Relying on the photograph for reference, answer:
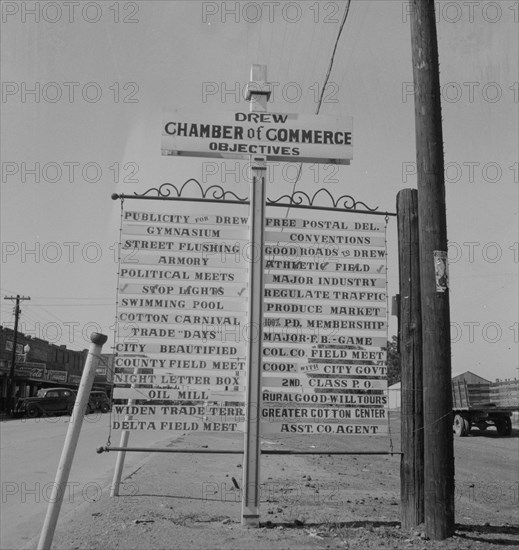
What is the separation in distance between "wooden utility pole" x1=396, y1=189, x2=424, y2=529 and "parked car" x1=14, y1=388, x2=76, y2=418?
31771mm

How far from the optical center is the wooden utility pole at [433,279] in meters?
5.41

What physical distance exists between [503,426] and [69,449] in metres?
23.3

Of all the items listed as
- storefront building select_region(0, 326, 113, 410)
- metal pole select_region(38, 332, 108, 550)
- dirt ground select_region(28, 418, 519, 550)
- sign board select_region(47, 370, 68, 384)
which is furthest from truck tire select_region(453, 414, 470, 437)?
sign board select_region(47, 370, 68, 384)

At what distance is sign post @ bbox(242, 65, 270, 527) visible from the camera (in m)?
5.49

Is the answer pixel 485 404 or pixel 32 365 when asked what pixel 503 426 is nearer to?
pixel 485 404

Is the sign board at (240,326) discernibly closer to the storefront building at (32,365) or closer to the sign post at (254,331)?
the sign post at (254,331)

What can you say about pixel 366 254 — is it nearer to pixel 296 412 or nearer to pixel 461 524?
pixel 296 412

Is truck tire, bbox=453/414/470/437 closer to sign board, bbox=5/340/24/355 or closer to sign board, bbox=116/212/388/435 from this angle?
sign board, bbox=116/212/388/435

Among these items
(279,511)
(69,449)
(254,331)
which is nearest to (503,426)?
(279,511)

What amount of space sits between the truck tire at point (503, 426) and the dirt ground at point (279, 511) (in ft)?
44.3

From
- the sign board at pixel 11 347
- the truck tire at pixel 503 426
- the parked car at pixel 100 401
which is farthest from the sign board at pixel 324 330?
the sign board at pixel 11 347

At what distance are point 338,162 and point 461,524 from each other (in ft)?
11.6

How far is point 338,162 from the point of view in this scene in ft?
20.6

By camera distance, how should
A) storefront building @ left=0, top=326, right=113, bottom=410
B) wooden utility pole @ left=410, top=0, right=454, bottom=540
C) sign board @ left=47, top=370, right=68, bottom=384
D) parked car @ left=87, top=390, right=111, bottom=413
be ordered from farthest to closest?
sign board @ left=47, top=370, right=68, bottom=384
storefront building @ left=0, top=326, right=113, bottom=410
parked car @ left=87, top=390, right=111, bottom=413
wooden utility pole @ left=410, top=0, right=454, bottom=540
